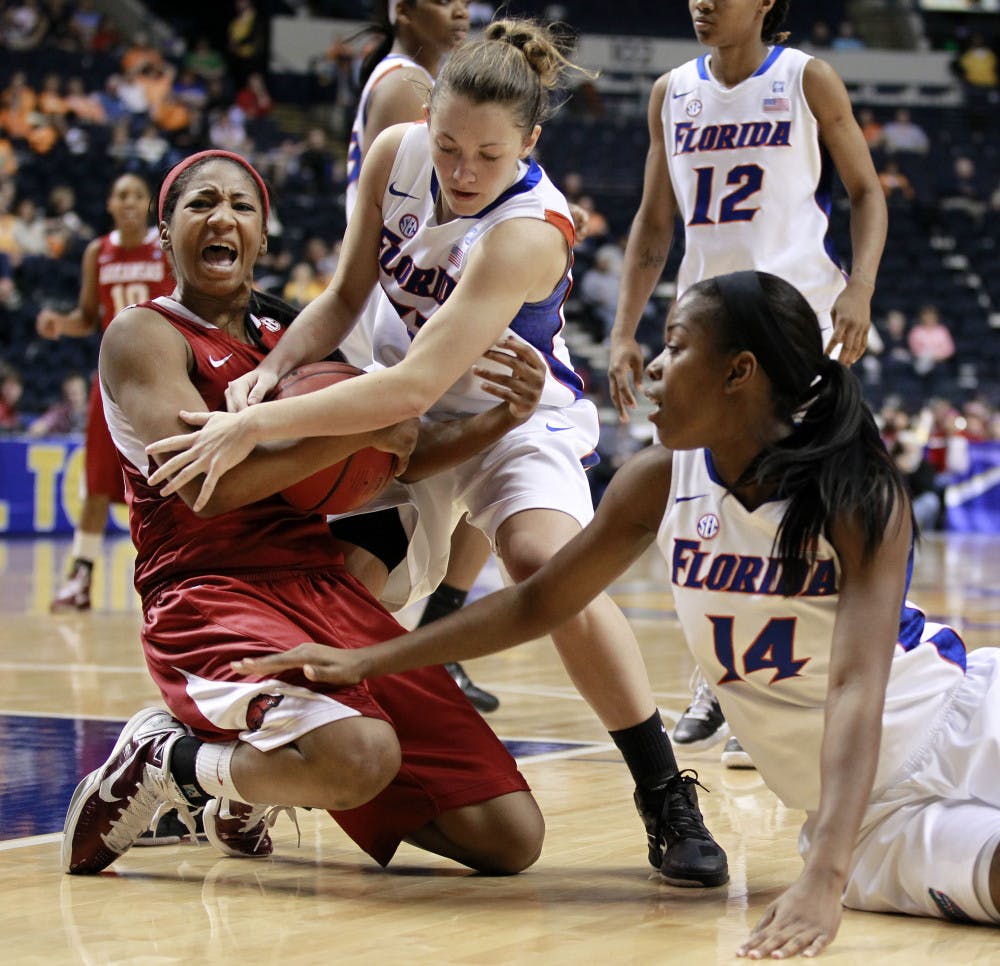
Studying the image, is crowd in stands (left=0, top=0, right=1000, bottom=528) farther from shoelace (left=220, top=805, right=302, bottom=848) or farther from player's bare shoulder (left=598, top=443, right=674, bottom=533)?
player's bare shoulder (left=598, top=443, right=674, bottom=533)

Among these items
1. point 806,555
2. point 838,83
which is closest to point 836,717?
point 806,555

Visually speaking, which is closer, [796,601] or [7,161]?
[796,601]

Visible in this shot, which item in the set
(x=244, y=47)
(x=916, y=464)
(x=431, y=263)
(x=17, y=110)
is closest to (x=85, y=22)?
(x=244, y=47)

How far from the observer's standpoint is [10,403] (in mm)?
12930

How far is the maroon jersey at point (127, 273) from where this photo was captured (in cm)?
743

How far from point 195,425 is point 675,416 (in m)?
0.89

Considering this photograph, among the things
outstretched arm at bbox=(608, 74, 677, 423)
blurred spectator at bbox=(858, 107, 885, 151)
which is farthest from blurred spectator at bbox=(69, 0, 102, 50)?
outstretched arm at bbox=(608, 74, 677, 423)

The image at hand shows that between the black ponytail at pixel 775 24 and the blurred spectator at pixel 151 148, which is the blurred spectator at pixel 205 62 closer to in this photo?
the blurred spectator at pixel 151 148

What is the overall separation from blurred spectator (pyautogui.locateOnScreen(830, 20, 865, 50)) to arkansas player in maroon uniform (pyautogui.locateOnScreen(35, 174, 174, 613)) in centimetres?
1684

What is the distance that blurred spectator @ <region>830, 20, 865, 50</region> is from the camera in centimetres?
2253

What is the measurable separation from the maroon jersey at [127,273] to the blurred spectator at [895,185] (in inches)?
528

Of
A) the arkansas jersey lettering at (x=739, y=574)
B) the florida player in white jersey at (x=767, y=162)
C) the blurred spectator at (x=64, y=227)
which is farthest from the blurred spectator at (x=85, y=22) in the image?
the arkansas jersey lettering at (x=739, y=574)

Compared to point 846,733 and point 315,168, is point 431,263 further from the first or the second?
point 315,168

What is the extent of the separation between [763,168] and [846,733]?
2.28m
